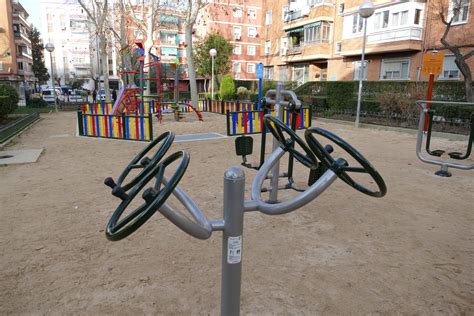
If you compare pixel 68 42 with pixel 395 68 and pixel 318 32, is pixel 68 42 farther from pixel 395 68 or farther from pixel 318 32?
pixel 395 68

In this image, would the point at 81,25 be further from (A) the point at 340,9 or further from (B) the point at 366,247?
(B) the point at 366,247

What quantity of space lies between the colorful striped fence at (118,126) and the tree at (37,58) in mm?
65043

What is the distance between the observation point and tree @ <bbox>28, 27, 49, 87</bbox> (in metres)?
66.1

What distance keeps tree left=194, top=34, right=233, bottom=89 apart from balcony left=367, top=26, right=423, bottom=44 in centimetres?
1924

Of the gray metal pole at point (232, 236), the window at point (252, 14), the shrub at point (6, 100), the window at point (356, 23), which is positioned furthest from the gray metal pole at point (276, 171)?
the window at point (252, 14)

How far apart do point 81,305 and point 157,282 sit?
1.69 ft

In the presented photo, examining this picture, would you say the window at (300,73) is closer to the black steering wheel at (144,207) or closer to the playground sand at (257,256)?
the playground sand at (257,256)

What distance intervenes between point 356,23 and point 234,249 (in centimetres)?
2697

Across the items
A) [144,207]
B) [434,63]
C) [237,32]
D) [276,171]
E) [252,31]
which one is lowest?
[276,171]

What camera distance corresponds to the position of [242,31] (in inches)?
1871

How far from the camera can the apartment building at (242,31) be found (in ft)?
153

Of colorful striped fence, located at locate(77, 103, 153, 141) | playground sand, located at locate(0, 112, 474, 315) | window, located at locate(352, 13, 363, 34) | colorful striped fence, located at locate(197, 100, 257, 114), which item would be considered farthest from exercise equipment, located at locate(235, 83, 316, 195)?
Result: window, located at locate(352, 13, 363, 34)

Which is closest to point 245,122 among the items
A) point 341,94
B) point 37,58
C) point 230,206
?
point 341,94

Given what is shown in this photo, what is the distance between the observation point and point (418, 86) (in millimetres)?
12219
